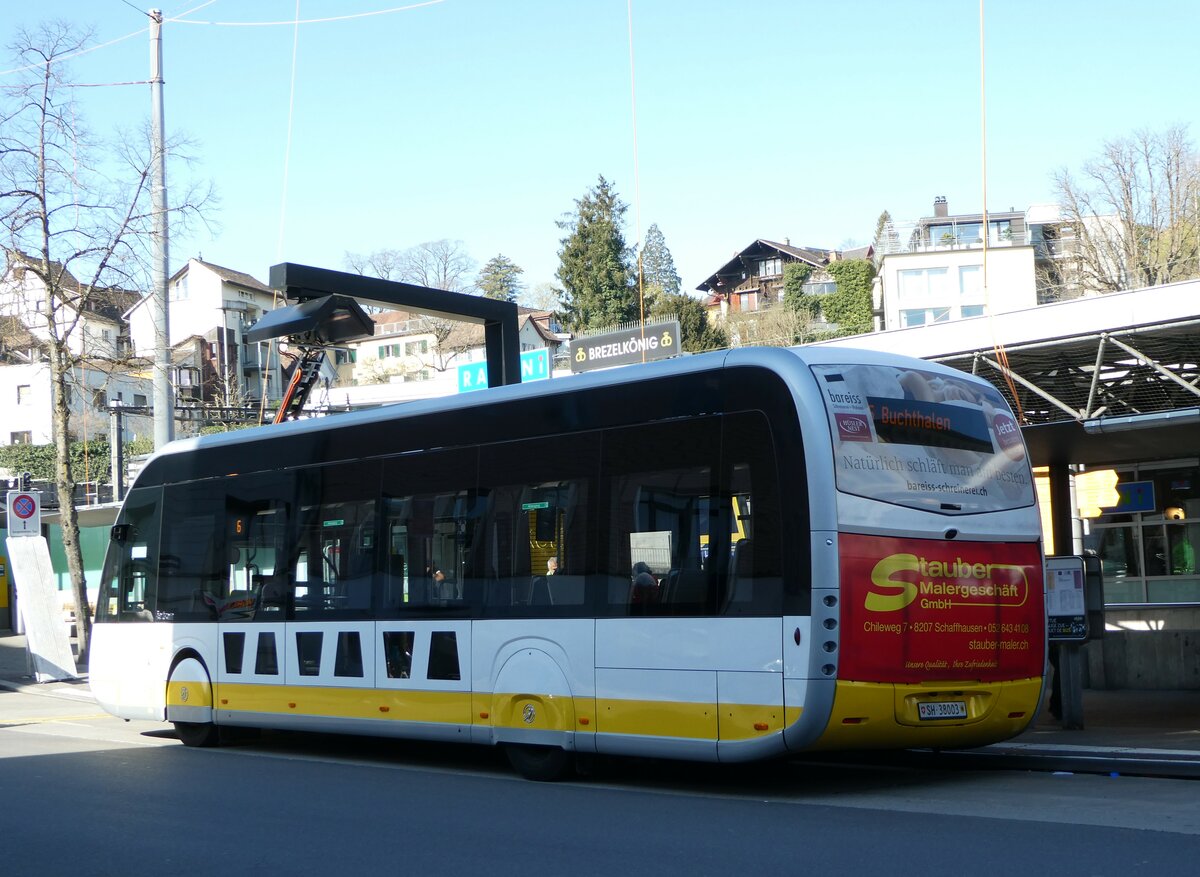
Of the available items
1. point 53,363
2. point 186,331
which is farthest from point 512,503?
point 186,331

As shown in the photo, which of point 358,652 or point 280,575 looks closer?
point 358,652

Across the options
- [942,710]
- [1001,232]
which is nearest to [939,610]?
[942,710]

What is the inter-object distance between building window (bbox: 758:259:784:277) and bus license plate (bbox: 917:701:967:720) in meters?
105

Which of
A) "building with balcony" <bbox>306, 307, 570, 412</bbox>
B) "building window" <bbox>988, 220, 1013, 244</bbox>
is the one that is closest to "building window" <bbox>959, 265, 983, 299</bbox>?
"building window" <bbox>988, 220, 1013, 244</bbox>

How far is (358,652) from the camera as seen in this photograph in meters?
12.6

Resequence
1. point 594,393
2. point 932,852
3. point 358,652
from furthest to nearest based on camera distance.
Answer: point 358,652 < point 594,393 < point 932,852

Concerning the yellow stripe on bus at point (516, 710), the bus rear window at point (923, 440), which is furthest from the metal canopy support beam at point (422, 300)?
the bus rear window at point (923, 440)

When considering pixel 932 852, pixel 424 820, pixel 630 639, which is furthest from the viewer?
pixel 630 639

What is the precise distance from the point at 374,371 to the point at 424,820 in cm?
9514

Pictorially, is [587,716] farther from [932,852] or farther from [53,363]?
[53,363]

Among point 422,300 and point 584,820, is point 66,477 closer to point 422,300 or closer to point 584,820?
point 422,300

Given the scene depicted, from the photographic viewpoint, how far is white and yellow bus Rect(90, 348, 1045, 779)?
9.16 m

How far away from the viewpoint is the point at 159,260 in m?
24.3

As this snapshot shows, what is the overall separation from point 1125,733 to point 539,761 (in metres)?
5.72
